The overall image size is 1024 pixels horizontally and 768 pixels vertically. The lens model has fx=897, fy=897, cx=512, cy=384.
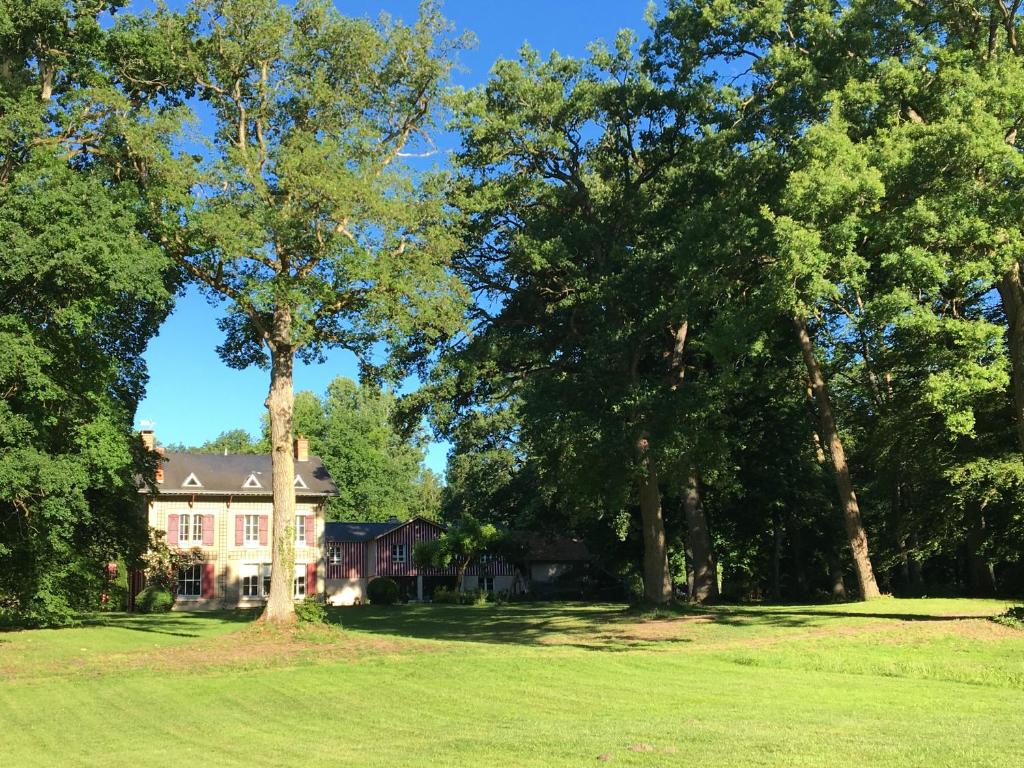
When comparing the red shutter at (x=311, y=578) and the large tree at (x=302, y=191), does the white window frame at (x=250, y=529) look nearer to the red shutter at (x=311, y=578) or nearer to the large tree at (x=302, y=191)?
the red shutter at (x=311, y=578)

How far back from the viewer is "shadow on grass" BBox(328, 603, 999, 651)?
68.8 ft

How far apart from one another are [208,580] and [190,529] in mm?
2900

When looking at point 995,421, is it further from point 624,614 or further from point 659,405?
point 624,614

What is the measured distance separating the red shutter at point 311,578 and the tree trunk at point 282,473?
29463 millimetres

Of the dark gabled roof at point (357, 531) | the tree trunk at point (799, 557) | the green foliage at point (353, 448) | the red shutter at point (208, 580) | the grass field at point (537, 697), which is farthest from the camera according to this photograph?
the green foliage at point (353, 448)

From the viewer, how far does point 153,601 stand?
41.7m

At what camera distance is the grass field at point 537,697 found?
7988 mm

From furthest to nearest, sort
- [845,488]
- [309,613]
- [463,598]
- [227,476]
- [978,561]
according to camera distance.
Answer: [227,476]
[463,598]
[978,561]
[845,488]
[309,613]

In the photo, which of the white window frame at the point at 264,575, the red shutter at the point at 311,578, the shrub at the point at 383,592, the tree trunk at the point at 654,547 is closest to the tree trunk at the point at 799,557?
the tree trunk at the point at 654,547

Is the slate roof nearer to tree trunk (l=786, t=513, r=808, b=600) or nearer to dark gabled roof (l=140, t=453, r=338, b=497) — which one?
dark gabled roof (l=140, t=453, r=338, b=497)

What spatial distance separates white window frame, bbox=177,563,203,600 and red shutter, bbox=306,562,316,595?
5791 millimetres

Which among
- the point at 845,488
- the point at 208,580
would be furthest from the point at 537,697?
the point at 208,580

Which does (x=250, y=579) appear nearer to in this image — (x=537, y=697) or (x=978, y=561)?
(x=978, y=561)

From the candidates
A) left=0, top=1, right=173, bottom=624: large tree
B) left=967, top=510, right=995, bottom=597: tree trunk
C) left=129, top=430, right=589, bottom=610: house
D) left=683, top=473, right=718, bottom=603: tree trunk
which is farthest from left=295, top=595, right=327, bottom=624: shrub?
left=129, top=430, right=589, bottom=610: house
